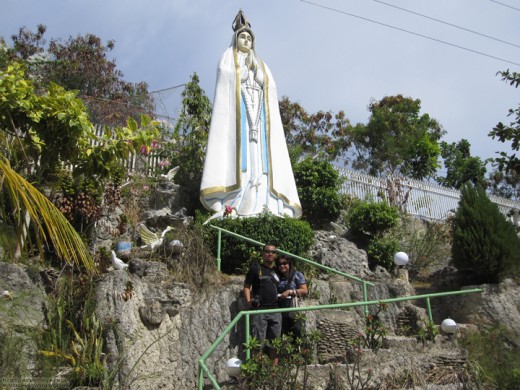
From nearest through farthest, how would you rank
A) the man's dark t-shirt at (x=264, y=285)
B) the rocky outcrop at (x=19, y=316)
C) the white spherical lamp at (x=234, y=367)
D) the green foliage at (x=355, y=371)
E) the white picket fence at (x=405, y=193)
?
the white spherical lamp at (x=234, y=367), the rocky outcrop at (x=19, y=316), the green foliage at (x=355, y=371), the man's dark t-shirt at (x=264, y=285), the white picket fence at (x=405, y=193)

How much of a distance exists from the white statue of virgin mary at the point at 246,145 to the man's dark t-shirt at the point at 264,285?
4.08 m

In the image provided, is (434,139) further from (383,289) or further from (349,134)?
(383,289)

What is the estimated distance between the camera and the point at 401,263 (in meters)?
11.4

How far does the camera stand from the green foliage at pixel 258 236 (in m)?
10.9

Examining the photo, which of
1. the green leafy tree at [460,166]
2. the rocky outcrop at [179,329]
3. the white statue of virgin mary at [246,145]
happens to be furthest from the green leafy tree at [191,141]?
the green leafy tree at [460,166]

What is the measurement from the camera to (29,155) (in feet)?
32.6

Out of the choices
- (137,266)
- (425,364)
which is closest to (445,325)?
(425,364)

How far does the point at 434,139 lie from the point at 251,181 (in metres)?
15.6

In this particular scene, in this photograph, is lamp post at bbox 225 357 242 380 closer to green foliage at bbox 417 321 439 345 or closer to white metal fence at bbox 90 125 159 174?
green foliage at bbox 417 321 439 345

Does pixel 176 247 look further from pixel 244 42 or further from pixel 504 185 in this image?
pixel 504 185

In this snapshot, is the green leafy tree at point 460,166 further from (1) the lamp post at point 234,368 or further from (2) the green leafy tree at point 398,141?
(1) the lamp post at point 234,368

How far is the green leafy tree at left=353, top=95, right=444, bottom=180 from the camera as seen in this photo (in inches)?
1014

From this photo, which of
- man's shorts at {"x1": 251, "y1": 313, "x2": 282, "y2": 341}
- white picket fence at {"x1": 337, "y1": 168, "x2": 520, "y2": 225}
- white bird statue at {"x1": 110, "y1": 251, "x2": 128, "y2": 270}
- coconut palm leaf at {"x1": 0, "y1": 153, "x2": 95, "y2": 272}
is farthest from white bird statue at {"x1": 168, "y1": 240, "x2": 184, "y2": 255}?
white picket fence at {"x1": 337, "y1": 168, "x2": 520, "y2": 225}

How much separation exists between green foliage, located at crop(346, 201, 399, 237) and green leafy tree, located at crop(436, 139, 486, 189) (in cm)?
1323
